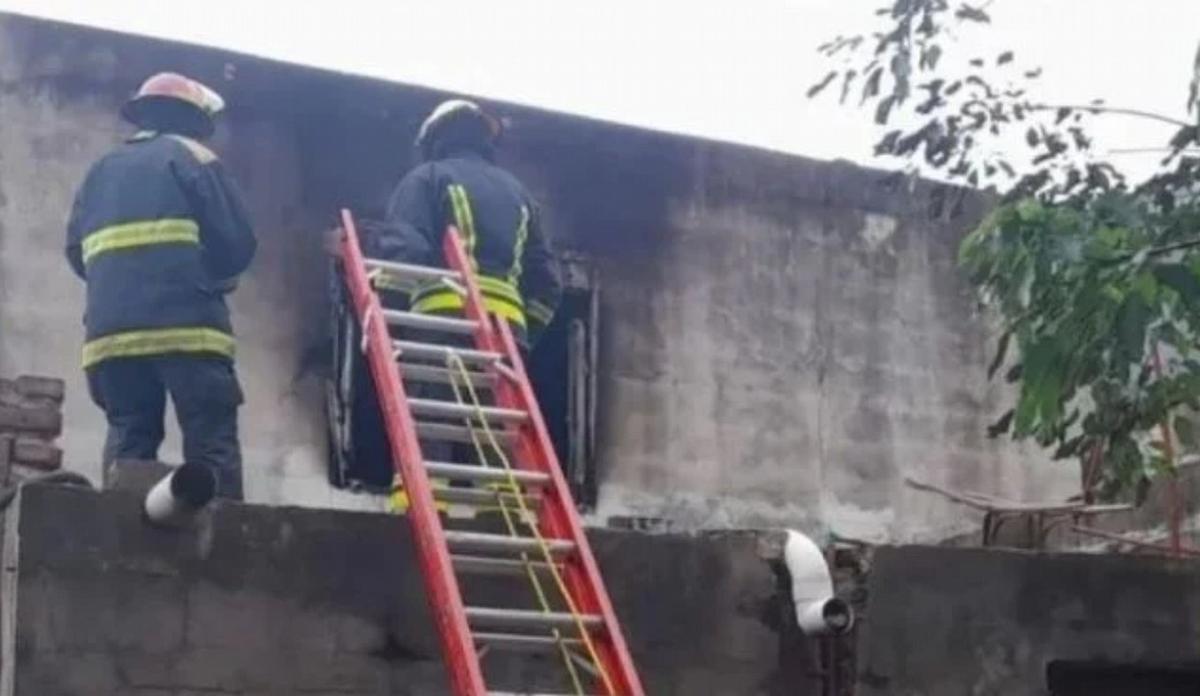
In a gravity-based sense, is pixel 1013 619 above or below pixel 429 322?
below

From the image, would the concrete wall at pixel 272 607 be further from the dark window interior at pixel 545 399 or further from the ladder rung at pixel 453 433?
the dark window interior at pixel 545 399

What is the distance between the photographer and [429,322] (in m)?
6.64

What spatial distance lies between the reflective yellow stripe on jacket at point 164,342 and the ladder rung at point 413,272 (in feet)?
1.61

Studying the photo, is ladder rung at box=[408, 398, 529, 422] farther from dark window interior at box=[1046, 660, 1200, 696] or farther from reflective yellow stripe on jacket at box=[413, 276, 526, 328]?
dark window interior at box=[1046, 660, 1200, 696]

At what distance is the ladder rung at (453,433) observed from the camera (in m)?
6.32

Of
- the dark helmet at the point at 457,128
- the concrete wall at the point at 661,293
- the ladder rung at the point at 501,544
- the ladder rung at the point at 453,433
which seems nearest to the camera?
the ladder rung at the point at 501,544

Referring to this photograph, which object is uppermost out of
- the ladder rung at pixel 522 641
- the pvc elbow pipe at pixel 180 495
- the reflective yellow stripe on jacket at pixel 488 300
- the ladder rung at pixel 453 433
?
the reflective yellow stripe on jacket at pixel 488 300

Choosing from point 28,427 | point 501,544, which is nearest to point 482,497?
point 501,544

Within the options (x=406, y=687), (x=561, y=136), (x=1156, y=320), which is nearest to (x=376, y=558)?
(x=406, y=687)

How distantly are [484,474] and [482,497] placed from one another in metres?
0.16

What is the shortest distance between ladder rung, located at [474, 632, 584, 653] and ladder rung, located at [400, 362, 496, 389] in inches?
33.0

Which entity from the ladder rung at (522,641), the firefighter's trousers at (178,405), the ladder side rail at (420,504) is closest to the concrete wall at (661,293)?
the firefighter's trousers at (178,405)

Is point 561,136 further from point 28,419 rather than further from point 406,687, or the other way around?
point 406,687

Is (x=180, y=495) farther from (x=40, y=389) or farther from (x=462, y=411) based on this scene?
(x=40, y=389)
